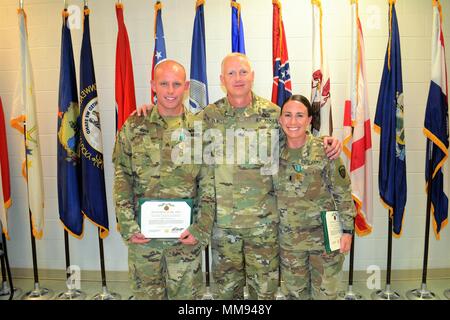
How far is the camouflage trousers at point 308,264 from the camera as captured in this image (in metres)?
2.25

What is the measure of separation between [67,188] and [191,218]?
4.75ft

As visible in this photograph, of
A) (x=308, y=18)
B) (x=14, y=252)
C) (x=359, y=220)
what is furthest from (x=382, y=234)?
(x=14, y=252)

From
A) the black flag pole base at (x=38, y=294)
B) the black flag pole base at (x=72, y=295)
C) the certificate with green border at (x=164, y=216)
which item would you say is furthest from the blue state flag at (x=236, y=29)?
the black flag pole base at (x=38, y=294)

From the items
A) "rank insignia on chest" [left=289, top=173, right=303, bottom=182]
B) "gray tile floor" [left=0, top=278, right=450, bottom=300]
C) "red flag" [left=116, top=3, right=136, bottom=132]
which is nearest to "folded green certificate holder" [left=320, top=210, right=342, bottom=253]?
"rank insignia on chest" [left=289, top=173, right=303, bottom=182]

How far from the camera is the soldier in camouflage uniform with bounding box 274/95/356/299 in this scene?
7.30ft

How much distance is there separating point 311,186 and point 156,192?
94 centimetres

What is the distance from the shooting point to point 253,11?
11.1ft

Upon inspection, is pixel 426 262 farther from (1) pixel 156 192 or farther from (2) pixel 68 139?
(2) pixel 68 139

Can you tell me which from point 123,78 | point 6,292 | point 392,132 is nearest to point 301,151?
point 392,132

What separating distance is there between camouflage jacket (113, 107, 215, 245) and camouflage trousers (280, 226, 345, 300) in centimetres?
51

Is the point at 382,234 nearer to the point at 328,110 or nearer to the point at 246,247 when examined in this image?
the point at 328,110

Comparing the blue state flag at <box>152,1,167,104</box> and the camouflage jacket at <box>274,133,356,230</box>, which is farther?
the blue state flag at <box>152,1,167,104</box>

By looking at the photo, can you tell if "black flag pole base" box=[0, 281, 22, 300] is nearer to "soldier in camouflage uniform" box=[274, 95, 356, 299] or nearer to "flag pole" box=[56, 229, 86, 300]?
"flag pole" box=[56, 229, 86, 300]

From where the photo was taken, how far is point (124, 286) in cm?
357
